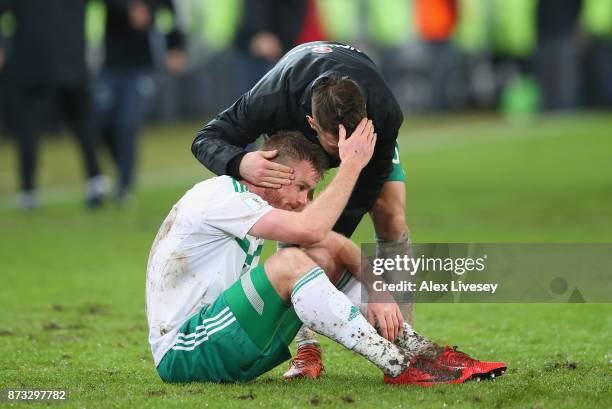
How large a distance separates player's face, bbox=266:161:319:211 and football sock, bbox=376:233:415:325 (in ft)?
2.26

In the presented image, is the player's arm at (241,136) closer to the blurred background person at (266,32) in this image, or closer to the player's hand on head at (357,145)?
the player's hand on head at (357,145)

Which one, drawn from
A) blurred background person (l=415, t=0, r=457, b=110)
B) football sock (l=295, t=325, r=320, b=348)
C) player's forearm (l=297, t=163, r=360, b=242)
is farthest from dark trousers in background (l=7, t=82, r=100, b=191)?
blurred background person (l=415, t=0, r=457, b=110)

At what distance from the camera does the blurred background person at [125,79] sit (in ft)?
44.1

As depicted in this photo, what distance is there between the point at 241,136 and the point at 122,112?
7426mm

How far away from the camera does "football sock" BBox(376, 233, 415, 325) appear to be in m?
6.12

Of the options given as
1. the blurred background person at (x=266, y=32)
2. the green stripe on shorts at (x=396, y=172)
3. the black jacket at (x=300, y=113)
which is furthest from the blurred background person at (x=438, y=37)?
the black jacket at (x=300, y=113)

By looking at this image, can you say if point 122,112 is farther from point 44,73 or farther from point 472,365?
point 472,365

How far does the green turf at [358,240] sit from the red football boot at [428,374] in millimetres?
59

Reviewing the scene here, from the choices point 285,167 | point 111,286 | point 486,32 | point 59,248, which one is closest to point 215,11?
point 486,32

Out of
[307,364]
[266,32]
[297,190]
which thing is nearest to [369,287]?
[307,364]

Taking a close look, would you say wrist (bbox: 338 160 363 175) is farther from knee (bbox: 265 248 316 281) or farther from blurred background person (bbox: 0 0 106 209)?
blurred background person (bbox: 0 0 106 209)

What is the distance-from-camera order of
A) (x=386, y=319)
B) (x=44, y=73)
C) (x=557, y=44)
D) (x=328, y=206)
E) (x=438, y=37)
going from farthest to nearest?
(x=438, y=37) → (x=557, y=44) → (x=44, y=73) → (x=386, y=319) → (x=328, y=206)

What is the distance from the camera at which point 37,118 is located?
43.7 ft

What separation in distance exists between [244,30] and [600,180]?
438 centimetres
